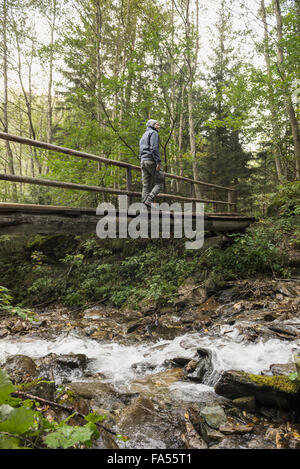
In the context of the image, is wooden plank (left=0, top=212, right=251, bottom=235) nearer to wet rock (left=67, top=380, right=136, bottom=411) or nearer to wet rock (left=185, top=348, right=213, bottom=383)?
wet rock (left=67, top=380, right=136, bottom=411)

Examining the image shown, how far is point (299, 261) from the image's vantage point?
6945mm

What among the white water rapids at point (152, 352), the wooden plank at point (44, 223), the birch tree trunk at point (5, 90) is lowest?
the white water rapids at point (152, 352)

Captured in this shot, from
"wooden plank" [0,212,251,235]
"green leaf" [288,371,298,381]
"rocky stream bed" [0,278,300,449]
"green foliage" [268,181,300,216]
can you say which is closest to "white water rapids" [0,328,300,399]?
"rocky stream bed" [0,278,300,449]

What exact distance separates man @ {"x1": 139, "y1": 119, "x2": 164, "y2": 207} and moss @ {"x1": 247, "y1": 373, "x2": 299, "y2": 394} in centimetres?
390

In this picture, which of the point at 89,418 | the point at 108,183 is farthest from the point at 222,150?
the point at 89,418

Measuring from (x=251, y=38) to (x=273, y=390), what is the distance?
14.6m

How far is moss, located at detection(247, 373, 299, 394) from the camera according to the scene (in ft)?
8.36

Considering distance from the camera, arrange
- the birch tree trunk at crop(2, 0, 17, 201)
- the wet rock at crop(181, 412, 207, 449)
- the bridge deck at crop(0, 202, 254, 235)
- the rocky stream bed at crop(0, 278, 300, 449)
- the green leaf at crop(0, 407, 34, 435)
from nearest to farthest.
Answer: the green leaf at crop(0, 407, 34, 435)
the wet rock at crop(181, 412, 207, 449)
the rocky stream bed at crop(0, 278, 300, 449)
the bridge deck at crop(0, 202, 254, 235)
the birch tree trunk at crop(2, 0, 17, 201)

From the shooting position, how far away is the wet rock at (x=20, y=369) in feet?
10.9

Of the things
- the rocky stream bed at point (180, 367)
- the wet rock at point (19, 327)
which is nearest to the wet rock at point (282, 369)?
the rocky stream bed at point (180, 367)

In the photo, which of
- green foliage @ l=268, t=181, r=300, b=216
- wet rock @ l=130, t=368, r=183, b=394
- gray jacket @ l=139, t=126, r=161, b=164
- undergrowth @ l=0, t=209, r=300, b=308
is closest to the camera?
wet rock @ l=130, t=368, r=183, b=394

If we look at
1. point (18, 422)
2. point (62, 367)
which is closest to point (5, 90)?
point (62, 367)

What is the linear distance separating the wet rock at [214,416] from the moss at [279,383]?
0.50 meters

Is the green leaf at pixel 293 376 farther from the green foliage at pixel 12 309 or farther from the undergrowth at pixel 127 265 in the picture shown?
the undergrowth at pixel 127 265
